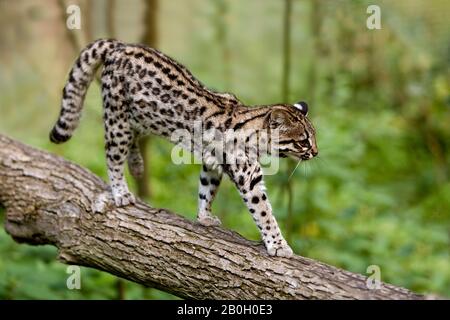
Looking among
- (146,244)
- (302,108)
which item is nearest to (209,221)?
(146,244)

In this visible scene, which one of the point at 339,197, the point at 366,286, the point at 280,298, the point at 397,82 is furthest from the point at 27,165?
the point at 397,82

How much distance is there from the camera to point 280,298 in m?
4.48

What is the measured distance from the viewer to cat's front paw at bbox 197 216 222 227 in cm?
501

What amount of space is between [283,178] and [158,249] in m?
2.38

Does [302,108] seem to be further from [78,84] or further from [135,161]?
[78,84]

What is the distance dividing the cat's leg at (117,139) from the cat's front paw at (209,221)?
515 mm

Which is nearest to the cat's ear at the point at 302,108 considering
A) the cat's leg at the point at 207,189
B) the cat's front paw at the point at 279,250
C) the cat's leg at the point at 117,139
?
the cat's leg at the point at 207,189

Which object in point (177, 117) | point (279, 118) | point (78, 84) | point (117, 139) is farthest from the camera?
point (78, 84)

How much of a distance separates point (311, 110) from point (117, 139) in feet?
14.5

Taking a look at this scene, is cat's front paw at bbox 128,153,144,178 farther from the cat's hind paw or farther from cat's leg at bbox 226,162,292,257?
the cat's hind paw

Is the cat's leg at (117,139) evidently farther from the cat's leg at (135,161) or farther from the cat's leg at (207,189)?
the cat's leg at (207,189)

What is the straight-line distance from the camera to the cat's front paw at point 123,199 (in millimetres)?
5273

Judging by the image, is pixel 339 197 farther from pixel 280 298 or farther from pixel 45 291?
pixel 280 298

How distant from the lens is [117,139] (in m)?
5.19
